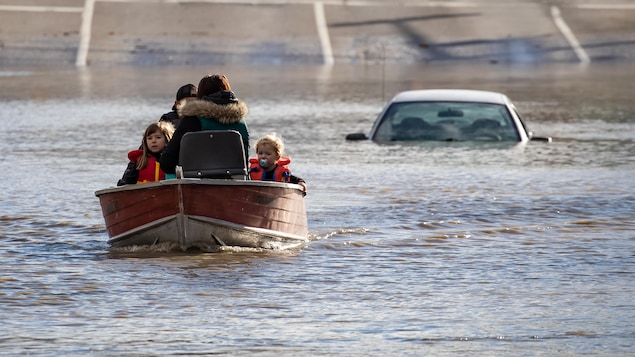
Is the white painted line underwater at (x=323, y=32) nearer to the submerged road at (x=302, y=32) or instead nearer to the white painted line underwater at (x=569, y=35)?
the submerged road at (x=302, y=32)

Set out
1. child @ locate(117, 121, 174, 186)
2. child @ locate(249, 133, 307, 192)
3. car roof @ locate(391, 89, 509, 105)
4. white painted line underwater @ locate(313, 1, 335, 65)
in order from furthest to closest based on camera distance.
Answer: white painted line underwater @ locate(313, 1, 335, 65) → car roof @ locate(391, 89, 509, 105) → child @ locate(117, 121, 174, 186) → child @ locate(249, 133, 307, 192)

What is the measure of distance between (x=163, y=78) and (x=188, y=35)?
10295 mm

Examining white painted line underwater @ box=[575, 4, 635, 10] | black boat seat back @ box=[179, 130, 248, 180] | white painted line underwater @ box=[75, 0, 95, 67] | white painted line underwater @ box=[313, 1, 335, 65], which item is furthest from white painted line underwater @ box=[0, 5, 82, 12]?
black boat seat back @ box=[179, 130, 248, 180]

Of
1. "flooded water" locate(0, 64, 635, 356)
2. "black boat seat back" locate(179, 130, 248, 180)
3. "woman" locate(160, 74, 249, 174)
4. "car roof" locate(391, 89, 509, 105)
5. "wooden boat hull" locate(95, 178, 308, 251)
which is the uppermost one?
"woman" locate(160, 74, 249, 174)

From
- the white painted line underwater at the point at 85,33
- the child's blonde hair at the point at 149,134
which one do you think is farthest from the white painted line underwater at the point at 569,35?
the child's blonde hair at the point at 149,134

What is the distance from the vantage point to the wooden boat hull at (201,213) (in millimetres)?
13625

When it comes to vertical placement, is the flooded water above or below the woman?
below

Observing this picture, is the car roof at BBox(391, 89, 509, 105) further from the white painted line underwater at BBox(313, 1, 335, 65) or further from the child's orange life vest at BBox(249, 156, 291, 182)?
the white painted line underwater at BBox(313, 1, 335, 65)

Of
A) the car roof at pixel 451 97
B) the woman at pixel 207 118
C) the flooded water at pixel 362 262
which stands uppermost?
the woman at pixel 207 118

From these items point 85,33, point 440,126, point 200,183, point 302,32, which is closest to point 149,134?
point 200,183

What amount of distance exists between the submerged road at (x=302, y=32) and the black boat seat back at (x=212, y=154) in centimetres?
3882

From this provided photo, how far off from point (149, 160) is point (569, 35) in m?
45.5

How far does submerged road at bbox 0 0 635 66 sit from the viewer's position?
54281mm

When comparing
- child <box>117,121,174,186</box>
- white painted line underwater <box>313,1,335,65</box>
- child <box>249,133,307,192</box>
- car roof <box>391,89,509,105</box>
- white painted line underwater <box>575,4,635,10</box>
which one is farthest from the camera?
white painted line underwater <box>575,4,635,10</box>
